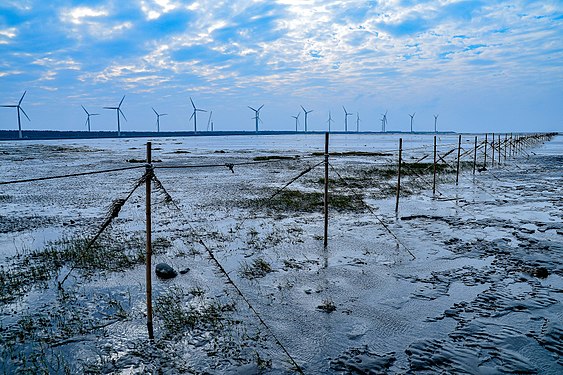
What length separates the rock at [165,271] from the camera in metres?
9.48

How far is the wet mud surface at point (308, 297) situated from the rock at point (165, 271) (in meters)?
0.23

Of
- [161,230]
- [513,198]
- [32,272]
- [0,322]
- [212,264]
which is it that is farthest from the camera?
[513,198]

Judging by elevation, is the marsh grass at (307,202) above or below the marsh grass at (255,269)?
above

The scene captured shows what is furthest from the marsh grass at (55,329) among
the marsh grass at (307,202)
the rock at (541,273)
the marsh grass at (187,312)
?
the marsh grass at (307,202)

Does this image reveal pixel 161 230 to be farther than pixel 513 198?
No

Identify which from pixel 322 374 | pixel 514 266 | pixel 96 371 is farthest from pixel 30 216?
pixel 514 266

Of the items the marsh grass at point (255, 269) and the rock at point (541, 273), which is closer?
the rock at point (541, 273)

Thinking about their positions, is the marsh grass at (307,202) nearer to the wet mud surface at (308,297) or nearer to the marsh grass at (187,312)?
the wet mud surface at (308,297)

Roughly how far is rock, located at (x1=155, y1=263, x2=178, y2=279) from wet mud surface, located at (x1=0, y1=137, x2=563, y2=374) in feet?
0.75

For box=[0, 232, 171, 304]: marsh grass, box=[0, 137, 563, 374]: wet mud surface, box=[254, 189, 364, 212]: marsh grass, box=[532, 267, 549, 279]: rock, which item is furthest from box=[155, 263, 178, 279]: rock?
box=[532, 267, 549, 279]: rock

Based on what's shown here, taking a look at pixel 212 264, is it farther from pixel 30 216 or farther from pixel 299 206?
pixel 30 216

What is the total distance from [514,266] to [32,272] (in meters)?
12.1

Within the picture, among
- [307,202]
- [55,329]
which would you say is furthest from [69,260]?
[307,202]

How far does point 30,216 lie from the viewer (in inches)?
Answer: 647
